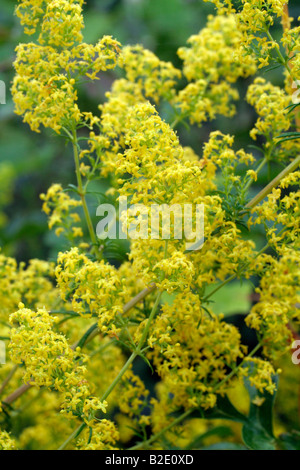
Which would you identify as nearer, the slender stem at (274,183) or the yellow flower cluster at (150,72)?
the slender stem at (274,183)

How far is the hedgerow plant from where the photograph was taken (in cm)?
96

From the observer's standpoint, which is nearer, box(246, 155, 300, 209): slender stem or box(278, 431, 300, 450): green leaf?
box(246, 155, 300, 209): slender stem

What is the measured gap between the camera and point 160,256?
100 cm

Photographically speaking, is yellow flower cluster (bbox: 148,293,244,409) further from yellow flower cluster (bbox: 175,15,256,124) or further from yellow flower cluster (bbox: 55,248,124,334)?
yellow flower cluster (bbox: 175,15,256,124)

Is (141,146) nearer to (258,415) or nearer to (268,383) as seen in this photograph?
(268,383)

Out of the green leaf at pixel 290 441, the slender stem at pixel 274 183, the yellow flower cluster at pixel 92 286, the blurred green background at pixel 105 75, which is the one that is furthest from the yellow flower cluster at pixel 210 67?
the blurred green background at pixel 105 75

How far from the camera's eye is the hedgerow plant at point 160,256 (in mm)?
959

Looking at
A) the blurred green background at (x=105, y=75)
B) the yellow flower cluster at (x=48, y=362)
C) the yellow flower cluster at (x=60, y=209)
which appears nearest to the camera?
the yellow flower cluster at (x=48, y=362)

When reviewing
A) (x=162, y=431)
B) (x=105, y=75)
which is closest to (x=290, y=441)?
(x=162, y=431)

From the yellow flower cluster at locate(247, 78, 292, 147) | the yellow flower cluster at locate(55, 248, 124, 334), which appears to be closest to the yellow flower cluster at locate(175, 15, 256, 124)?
the yellow flower cluster at locate(247, 78, 292, 147)

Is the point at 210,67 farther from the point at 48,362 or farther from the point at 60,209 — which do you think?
the point at 48,362

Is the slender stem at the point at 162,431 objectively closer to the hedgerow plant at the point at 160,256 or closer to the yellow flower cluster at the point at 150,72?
the hedgerow plant at the point at 160,256

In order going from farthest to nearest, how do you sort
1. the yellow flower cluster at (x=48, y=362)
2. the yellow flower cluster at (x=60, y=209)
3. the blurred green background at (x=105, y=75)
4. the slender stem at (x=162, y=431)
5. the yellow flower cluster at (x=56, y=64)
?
the blurred green background at (x=105, y=75), the yellow flower cluster at (x=60, y=209), the slender stem at (x=162, y=431), the yellow flower cluster at (x=56, y=64), the yellow flower cluster at (x=48, y=362)
